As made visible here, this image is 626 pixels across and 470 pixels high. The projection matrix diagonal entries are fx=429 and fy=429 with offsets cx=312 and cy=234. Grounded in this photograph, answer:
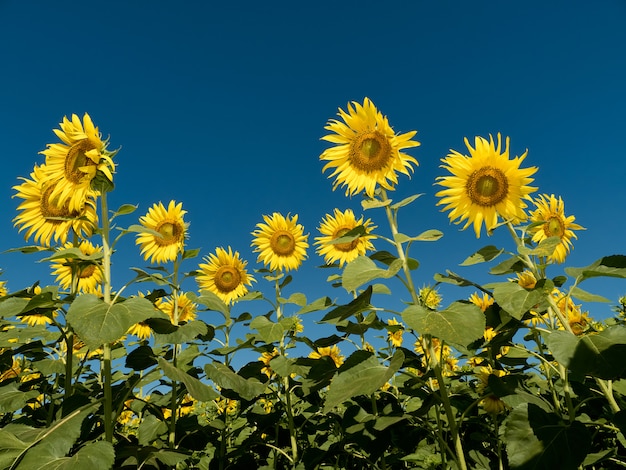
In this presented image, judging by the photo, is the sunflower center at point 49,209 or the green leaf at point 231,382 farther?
the sunflower center at point 49,209

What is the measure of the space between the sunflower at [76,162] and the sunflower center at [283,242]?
401 centimetres

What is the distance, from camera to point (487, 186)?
3.95 meters

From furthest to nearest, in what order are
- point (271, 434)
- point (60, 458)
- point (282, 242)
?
point (282, 242) → point (271, 434) → point (60, 458)

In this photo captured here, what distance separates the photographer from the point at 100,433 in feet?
12.3

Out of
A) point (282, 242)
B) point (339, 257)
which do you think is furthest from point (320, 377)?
point (282, 242)

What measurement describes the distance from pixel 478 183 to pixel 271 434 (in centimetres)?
410

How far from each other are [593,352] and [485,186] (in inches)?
78.0

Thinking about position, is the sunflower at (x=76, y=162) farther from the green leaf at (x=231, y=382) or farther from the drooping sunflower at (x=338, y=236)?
the drooping sunflower at (x=338, y=236)

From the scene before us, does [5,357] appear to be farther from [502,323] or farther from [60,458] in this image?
[502,323]

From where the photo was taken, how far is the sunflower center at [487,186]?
3898mm

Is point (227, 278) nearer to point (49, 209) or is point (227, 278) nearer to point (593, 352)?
point (49, 209)

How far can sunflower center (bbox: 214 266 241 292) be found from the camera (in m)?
7.39

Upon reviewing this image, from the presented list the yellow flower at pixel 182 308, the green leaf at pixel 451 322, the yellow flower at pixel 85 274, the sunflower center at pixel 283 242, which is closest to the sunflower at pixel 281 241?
the sunflower center at pixel 283 242

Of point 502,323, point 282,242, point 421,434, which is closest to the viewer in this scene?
point 502,323
